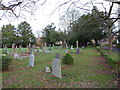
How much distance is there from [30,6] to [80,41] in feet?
122

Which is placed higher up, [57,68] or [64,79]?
[57,68]

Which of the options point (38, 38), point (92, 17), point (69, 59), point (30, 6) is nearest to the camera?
point (30, 6)

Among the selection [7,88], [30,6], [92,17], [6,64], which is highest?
[92,17]

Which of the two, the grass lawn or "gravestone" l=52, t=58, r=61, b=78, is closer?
the grass lawn

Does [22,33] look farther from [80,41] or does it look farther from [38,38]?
[80,41]

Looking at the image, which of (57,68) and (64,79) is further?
(57,68)

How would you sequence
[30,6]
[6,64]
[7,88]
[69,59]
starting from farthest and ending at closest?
1. [69,59]
2. [6,64]
3. [30,6]
4. [7,88]

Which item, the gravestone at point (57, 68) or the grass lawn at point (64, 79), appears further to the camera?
the gravestone at point (57, 68)

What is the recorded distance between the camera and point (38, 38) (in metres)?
48.6

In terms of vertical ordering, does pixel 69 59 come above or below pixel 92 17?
below

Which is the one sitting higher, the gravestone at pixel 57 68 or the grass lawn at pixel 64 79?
the gravestone at pixel 57 68

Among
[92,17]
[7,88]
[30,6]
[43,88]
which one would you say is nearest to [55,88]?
[43,88]

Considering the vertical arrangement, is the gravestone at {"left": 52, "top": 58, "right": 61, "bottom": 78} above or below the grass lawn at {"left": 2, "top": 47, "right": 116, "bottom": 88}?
above

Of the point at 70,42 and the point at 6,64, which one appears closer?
the point at 6,64
